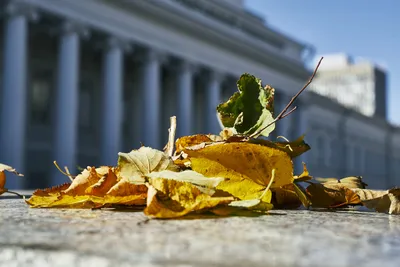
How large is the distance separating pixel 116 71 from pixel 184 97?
4230mm

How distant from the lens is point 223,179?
1.22 metres

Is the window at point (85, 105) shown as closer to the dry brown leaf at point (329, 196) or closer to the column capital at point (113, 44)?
the column capital at point (113, 44)

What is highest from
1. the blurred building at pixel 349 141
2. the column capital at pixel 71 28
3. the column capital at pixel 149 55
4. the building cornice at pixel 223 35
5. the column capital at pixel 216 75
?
the building cornice at pixel 223 35

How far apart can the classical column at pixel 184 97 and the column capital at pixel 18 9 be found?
27.0 ft

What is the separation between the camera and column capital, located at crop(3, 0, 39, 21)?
Result: 18.2m

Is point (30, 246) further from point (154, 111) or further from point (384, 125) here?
point (384, 125)

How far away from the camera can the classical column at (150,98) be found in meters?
23.1

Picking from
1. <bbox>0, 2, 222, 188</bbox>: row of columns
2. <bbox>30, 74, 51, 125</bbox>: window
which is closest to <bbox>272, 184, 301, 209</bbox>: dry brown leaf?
<bbox>0, 2, 222, 188</bbox>: row of columns

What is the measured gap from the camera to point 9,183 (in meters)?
17.5

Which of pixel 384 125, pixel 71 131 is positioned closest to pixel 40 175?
pixel 71 131

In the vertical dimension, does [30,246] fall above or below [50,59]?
below

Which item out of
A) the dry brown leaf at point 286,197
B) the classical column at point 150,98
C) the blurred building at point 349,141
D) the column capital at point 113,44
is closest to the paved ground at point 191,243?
the dry brown leaf at point 286,197

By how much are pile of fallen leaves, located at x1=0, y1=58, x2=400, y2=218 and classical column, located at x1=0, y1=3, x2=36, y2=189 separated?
54.0ft

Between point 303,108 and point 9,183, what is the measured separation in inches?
857
